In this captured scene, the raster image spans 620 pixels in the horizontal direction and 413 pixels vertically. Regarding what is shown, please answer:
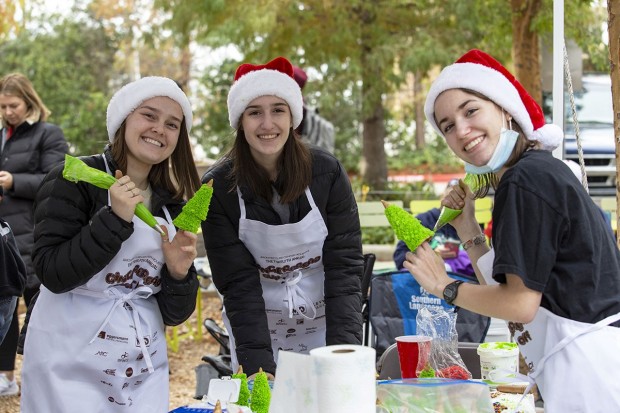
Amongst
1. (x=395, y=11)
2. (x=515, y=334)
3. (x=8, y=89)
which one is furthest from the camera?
(x=395, y=11)

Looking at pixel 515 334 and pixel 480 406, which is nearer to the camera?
pixel 480 406

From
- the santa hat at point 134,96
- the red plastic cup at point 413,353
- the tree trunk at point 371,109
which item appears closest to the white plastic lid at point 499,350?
the red plastic cup at point 413,353

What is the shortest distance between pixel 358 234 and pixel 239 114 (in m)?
0.61

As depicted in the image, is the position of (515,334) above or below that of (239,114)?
below

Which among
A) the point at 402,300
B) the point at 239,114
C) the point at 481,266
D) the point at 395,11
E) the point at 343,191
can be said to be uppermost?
the point at 395,11

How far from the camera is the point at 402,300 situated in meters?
3.97

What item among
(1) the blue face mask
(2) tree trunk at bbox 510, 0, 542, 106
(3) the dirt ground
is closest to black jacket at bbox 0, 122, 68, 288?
(3) the dirt ground

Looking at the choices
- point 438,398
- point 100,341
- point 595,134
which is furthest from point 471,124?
point 595,134

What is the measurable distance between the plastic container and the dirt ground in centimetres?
252

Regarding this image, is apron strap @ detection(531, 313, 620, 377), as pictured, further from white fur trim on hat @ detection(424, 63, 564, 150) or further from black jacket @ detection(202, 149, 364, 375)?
black jacket @ detection(202, 149, 364, 375)

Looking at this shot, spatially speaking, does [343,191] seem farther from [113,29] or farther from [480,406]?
[113,29]

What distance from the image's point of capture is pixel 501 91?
6.30ft

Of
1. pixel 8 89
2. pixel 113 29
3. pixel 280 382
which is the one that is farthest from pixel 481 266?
pixel 113 29

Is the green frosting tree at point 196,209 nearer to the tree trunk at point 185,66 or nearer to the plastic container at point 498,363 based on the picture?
the plastic container at point 498,363
